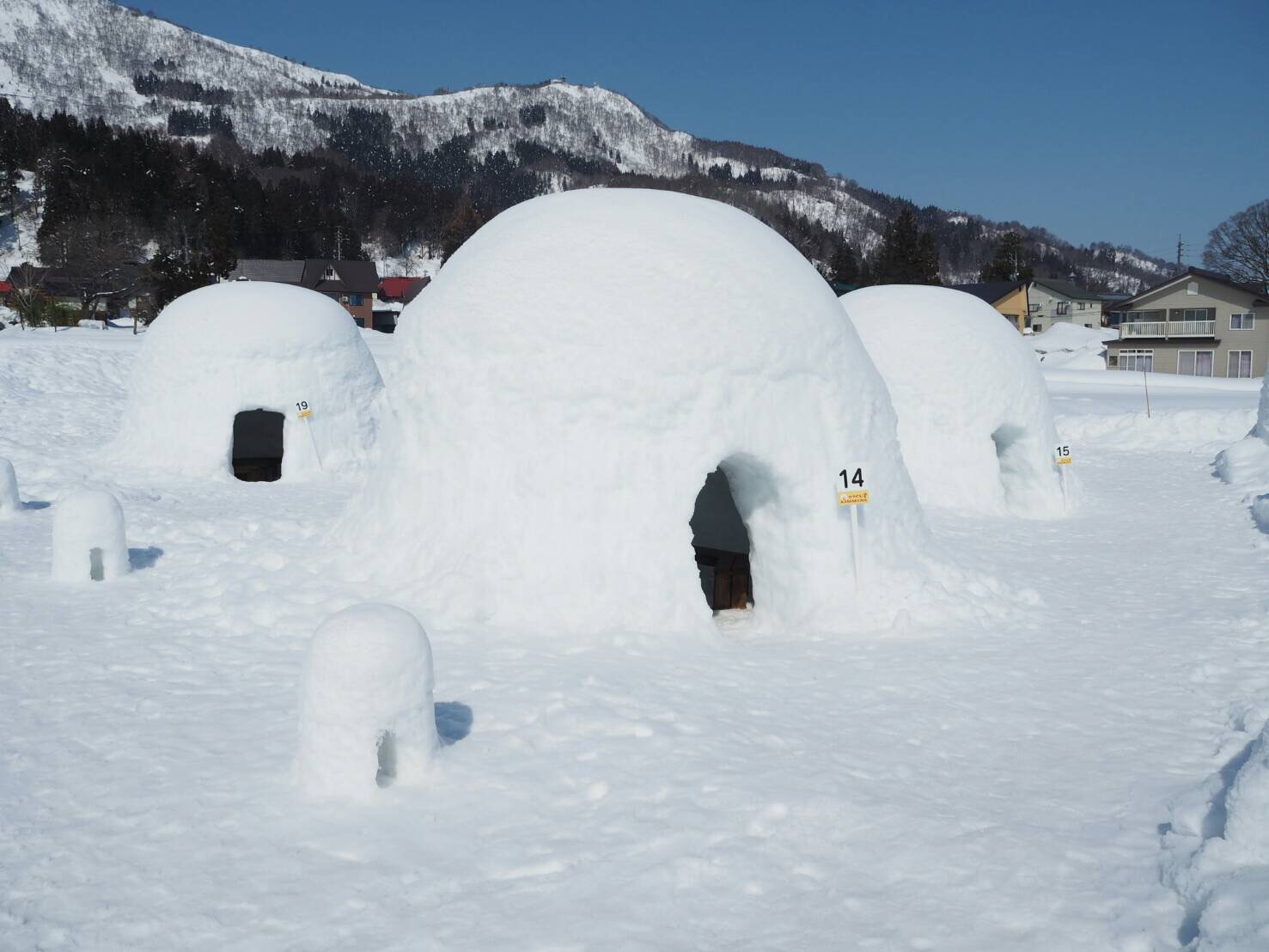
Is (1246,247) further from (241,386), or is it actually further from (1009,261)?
(241,386)

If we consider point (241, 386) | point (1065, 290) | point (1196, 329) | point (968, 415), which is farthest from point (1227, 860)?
point (1065, 290)

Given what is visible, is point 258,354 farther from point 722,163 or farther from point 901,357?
point 722,163

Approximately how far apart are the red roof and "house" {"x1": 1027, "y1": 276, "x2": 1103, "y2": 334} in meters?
51.6

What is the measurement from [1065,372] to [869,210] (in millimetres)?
131753

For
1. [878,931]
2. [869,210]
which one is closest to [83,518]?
[878,931]

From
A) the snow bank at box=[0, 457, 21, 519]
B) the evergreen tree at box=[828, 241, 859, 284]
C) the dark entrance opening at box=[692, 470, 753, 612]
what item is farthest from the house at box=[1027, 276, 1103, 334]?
the snow bank at box=[0, 457, 21, 519]

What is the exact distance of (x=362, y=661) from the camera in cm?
545

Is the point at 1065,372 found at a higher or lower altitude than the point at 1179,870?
higher

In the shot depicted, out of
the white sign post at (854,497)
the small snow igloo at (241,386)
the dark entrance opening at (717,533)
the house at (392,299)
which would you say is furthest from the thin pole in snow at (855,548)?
the house at (392,299)

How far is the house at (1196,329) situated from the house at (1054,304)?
96.6 ft

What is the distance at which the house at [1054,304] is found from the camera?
7638 cm

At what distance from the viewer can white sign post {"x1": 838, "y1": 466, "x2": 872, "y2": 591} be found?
9320 millimetres

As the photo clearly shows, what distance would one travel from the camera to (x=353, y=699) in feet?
18.0

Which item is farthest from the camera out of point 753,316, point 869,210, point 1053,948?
point 869,210
